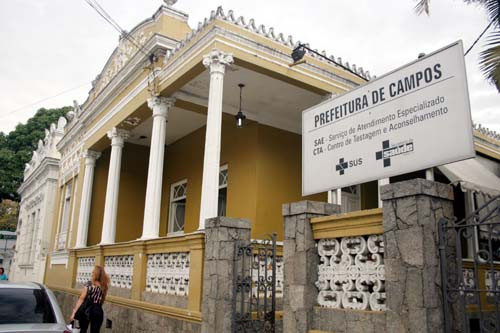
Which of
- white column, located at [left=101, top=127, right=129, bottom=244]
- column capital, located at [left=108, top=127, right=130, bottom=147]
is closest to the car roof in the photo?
white column, located at [left=101, top=127, right=129, bottom=244]

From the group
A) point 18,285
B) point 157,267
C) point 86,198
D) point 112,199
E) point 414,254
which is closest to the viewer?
point 414,254

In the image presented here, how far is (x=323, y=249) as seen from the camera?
16.6ft

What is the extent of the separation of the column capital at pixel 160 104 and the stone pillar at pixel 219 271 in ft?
13.6

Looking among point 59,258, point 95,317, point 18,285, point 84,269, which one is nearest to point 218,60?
point 95,317

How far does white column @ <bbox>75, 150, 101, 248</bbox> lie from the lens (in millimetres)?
14156

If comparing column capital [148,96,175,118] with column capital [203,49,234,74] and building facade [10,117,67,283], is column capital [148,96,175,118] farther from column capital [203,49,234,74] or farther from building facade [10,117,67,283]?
building facade [10,117,67,283]

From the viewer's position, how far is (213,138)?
8195mm

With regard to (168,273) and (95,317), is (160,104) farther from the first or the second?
(95,317)

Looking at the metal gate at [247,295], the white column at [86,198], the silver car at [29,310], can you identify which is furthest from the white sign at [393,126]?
the white column at [86,198]

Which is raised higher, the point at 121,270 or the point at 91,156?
the point at 91,156

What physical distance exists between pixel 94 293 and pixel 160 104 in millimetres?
4682

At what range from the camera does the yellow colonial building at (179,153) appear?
8531 millimetres

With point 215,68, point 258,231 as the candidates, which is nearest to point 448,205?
point 215,68

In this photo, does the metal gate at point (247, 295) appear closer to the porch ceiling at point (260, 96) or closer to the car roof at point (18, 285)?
the car roof at point (18, 285)
